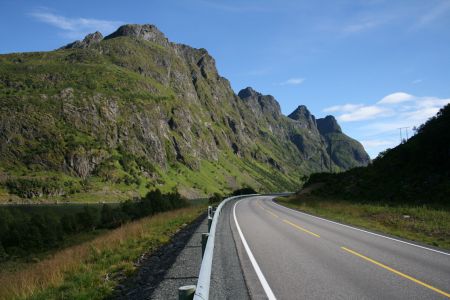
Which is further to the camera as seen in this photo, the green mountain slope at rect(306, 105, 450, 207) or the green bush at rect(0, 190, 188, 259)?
the green bush at rect(0, 190, 188, 259)

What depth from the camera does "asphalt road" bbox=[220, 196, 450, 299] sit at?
7992mm

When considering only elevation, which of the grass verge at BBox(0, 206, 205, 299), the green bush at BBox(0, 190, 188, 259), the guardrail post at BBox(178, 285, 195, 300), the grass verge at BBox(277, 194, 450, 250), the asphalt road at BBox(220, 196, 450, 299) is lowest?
the green bush at BBox(0, 190, 188, 259)

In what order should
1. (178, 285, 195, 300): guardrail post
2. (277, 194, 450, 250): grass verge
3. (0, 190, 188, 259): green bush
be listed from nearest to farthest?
1. (178, 285, 195, 300): guardrail post
2. (277, 194, 450, 250): grass verge
3. (0, 190, 188, 259): green bush

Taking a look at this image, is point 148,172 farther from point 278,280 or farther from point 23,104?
point 278,280

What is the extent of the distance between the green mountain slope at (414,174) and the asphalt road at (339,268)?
63.8 ft

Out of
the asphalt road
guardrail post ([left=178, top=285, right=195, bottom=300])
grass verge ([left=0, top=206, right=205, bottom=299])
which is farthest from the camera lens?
grass verge ([left=0, top=206, right=205, bottom=299])

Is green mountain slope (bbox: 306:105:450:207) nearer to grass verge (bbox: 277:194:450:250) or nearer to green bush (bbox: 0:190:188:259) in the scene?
grass verge (bbox: 277:194:450:250)

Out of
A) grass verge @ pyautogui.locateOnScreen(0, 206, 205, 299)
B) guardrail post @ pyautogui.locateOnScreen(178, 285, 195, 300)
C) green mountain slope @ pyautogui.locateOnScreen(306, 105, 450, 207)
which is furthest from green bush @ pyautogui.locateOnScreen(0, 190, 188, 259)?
guardrail post @ pyautogui.locateOnScreen(178, 285, 195, 300)

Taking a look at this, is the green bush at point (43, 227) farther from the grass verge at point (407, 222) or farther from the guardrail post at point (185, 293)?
the guardrail post at point (185, 293)

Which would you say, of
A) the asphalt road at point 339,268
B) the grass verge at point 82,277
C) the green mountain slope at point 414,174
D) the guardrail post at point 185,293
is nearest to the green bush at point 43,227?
the green mountain slope at point 414,174

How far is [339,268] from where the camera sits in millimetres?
10258

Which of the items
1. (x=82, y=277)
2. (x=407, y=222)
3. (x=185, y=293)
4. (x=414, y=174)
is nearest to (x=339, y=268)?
(x=82, y=277)

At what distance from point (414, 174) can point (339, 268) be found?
34.7m

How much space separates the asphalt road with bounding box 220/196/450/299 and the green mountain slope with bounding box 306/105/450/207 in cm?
1943
